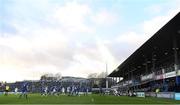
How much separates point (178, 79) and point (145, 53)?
23936 mm

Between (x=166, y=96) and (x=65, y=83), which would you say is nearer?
(x=166, y=96)

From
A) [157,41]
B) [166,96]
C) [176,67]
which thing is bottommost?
[166,96]

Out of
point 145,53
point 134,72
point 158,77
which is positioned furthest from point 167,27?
point 134,72

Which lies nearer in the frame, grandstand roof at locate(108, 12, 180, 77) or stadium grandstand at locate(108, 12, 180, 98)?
grandstand roof at locate(108, 12, 180, 77)

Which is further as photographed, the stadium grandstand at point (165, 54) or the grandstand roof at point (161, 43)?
the stadium grandstand at point (165, 54)

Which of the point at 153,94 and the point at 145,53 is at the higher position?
the point at 145,53

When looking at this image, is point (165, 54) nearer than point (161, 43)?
No

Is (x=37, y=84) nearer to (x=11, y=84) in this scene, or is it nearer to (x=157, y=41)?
(x=11, y=84)

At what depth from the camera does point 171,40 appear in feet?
224

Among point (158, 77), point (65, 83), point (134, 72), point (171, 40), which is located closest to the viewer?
point (171, 40)

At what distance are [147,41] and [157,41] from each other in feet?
5.81

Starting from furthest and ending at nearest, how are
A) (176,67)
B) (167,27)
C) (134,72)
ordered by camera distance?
(134,72) → (176,67) → (167,27)

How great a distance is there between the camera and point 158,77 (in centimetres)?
7806

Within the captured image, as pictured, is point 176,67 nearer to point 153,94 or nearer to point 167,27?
point 167,27
